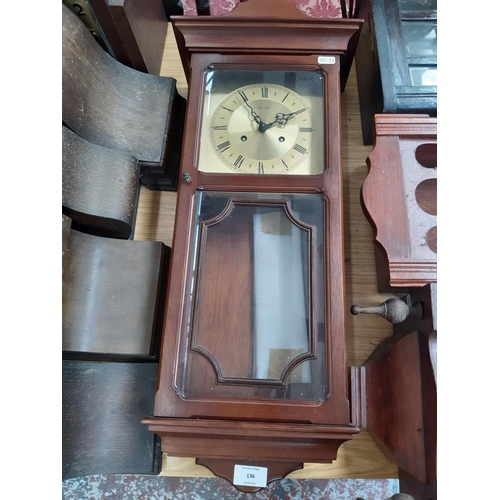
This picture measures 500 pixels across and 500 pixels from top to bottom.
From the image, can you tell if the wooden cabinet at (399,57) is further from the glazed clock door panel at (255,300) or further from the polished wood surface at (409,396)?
the polished wood surface at (409,396)

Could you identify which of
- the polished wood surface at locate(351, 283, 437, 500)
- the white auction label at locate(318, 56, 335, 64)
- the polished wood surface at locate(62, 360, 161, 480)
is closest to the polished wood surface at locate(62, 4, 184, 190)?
the white auction label at locate(318, 56, 335, 64)

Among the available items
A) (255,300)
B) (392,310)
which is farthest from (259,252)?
(392,310)

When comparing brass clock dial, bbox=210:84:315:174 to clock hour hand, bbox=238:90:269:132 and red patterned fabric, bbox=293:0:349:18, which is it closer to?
clock hour hand, bbox=238:90:269:132

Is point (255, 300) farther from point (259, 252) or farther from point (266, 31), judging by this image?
point (266, 31)

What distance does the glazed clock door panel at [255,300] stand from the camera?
2.46 feet

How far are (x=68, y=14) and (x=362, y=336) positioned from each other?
35.0 inches

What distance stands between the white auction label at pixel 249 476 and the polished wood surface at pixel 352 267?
0.38 feet

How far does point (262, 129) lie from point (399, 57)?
1.19 ft

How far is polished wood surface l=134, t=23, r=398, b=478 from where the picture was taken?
0.88 meters

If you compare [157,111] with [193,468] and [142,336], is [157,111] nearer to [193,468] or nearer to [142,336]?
[142,336]

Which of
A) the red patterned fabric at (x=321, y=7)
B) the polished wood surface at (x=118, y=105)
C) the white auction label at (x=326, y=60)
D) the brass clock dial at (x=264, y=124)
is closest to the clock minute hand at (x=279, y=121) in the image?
the brass clock dial at (x=264, y=124)

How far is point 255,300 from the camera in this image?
0.79 meters
